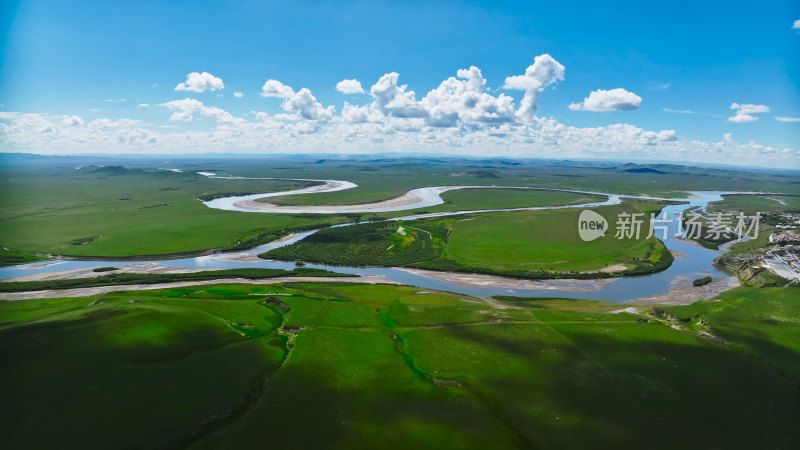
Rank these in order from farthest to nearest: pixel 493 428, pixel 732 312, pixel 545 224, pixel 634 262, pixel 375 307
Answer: pixel 545 224
pixel 634 262
pixel 375 307
pixel 732 312
pixel 493 428

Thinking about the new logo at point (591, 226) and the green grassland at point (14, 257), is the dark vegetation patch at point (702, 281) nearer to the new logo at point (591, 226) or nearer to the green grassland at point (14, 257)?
the new logo at point (591, 226)

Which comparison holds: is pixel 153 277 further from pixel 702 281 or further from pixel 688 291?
pixel 702 281

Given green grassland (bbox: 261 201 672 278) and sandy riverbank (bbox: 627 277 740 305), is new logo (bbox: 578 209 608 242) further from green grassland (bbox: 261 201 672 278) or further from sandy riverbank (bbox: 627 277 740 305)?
sandy riverbank (bbox: 627 277 740 305)

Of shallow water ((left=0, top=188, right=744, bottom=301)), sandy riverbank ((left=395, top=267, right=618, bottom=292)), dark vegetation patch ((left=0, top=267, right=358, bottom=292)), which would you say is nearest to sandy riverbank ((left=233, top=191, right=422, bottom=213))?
shallow water ((left=0, top=188, right=744, bottom=301))

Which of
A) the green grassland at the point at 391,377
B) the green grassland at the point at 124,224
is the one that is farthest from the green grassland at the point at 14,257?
the green grassland at the point at 391,377

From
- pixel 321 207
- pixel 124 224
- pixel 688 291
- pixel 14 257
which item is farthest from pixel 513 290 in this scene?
pixel 124 224

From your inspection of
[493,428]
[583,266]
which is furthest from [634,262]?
[493,428]

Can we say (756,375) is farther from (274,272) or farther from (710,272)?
(274,272)

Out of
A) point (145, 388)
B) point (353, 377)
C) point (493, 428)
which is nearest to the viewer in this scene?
point (493, 428)
